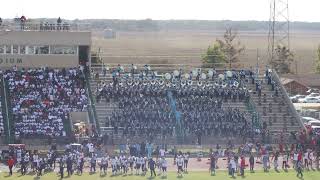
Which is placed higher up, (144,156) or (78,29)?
(78,29)

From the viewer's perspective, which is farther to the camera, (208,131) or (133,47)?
(133,47)

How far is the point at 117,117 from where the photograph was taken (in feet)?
146

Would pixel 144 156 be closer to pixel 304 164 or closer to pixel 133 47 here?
pixel 304 164

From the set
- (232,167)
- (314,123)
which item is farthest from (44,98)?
(314,123)

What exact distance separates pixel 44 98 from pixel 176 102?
28.1 ft

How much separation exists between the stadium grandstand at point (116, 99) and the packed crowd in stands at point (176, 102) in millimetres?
63

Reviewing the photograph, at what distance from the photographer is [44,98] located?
151ft

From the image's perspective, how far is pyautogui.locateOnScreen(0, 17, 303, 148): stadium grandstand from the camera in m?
43.9

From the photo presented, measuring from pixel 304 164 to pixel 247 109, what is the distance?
36.2 ft

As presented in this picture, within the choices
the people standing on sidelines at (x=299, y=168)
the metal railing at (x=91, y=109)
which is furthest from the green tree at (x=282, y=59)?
the people standing on sidelines at (x=299, y=168)

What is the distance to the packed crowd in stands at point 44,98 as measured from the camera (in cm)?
4347

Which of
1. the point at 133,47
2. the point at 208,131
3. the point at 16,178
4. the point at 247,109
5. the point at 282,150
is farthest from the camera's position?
the point at 133,47

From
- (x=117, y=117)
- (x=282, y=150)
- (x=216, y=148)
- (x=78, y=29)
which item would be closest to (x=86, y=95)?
(x=117, y=117)

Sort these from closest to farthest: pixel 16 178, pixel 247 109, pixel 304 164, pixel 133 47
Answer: pixel 16 178 → pixel 304 164 → pixel 247 109 → pixel 133 47
